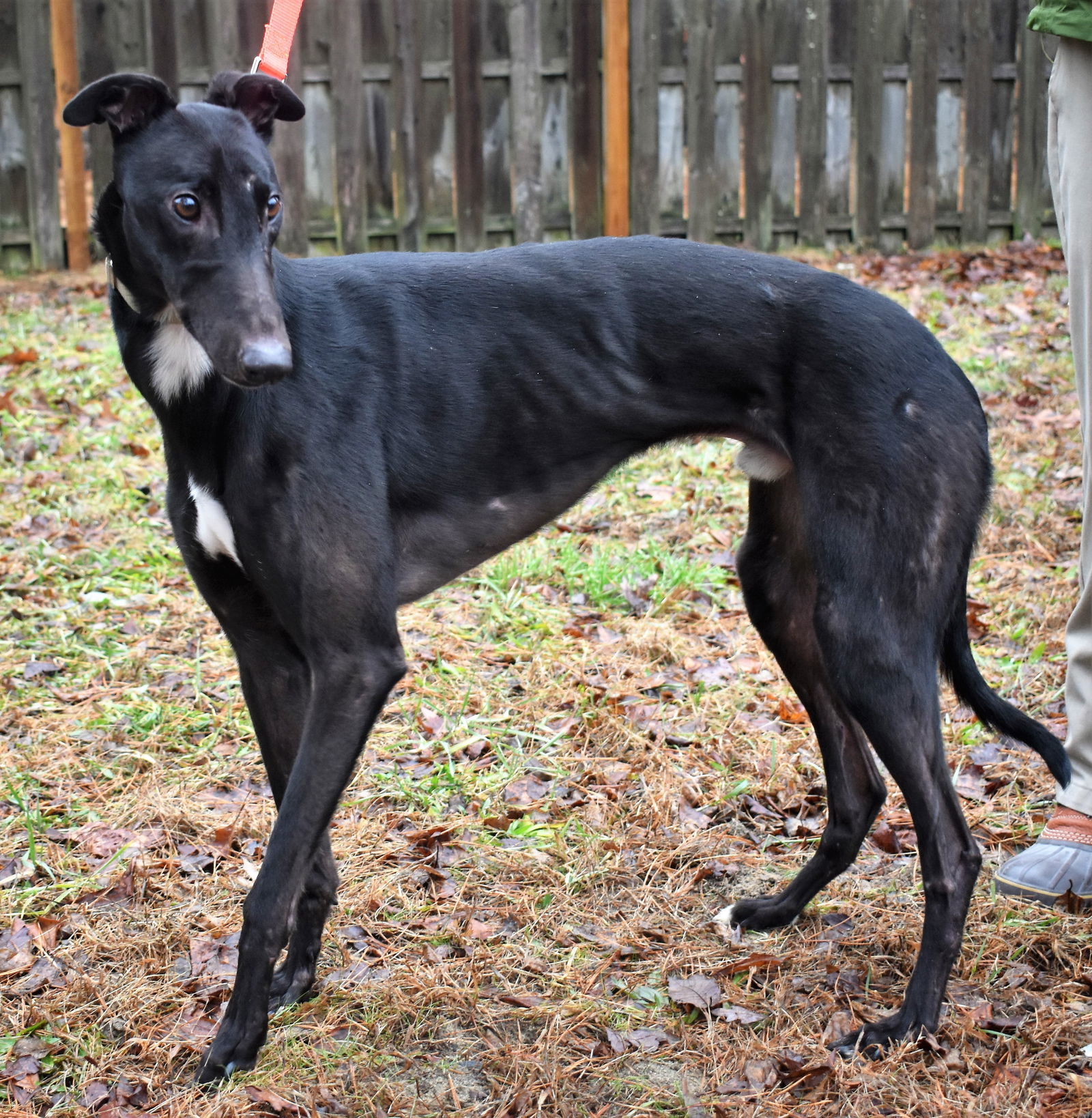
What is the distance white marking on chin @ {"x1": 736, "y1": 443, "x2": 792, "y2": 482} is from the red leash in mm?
1196

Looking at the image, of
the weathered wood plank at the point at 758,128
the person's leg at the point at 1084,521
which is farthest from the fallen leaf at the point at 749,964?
the weathered wood plank at the point at 758,128

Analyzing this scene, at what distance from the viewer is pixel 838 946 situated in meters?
2.66

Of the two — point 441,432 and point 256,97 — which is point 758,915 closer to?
point 441,432

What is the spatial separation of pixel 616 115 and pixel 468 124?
100 cm

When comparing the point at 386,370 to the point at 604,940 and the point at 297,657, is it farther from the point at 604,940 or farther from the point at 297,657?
the point at 604,940

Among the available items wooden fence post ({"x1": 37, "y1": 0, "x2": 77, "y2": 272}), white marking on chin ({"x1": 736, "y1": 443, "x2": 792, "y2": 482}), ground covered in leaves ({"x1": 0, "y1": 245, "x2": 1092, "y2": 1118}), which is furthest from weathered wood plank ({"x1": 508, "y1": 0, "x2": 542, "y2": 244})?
white marking on chin ({"x1": 736, "y1": 443, "x2": 792, "y2": 482})

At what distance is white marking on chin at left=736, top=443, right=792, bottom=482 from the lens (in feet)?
8.15

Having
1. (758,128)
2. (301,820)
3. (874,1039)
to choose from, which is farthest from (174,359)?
(758,128)

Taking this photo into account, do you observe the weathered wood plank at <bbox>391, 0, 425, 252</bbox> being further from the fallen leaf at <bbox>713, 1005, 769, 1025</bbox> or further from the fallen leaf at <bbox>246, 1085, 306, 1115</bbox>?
the fallen leaf at <bbox>246, 1085, 306, 1115</bbox>

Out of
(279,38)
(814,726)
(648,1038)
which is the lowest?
(648,1038)

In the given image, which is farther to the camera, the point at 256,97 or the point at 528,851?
the point at 528,851

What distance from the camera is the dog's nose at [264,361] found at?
1.95 m

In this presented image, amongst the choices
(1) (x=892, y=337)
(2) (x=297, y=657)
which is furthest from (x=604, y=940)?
(1) (x=892, y=337)

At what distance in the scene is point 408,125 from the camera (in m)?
8.10
